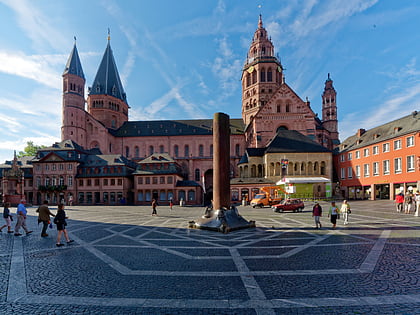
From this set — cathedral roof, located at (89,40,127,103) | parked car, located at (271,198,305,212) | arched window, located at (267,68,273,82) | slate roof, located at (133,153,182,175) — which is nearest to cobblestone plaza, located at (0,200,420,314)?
parked car, located at (271,198,305,212)

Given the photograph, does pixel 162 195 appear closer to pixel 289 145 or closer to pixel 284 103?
pixel 289 145

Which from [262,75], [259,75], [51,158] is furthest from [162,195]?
[262,75]

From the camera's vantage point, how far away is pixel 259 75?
67125 mm

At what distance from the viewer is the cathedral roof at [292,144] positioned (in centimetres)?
4812

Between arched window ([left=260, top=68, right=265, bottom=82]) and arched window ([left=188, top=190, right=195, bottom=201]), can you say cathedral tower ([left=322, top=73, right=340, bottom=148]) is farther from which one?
arched window ([left=188, top=190, right=195, bottom=201])

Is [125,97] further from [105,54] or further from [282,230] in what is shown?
[282,230]

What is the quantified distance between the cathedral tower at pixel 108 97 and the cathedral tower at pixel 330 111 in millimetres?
63353

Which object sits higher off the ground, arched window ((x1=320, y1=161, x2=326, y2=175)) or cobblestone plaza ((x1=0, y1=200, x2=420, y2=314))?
arched window ((x1=320, y1=161, x2=326, y2=175))

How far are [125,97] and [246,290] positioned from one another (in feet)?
268

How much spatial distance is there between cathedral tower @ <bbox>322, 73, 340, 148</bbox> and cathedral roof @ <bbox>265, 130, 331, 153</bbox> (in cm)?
3349

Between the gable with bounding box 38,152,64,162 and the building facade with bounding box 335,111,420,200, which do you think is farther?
the gable with bounding box 38,152,64,162

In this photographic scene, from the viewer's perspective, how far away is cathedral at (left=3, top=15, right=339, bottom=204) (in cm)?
4812

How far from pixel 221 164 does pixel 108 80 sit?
6943 centimetres

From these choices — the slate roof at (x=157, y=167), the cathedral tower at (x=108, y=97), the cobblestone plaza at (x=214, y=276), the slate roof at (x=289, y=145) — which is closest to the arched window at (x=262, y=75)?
the slate roof at (x=289, y=145)
